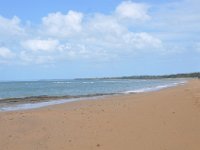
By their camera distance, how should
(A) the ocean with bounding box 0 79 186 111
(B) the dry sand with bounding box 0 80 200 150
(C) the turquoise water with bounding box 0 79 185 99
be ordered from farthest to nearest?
1. (C) the turquoise water with bounding box 0 79 185 99
2. (A) the ocean with bounding box 0 79 186 111
3. (B) the dry sand with bounding box 0 80 200 150

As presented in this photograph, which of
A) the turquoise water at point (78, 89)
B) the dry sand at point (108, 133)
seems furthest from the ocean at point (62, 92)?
the dry sand at point (108, 133)

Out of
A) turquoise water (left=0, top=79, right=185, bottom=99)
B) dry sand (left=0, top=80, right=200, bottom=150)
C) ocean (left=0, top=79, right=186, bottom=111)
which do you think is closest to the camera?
dry sand (left=0, top=80, right=200, bottom=150)

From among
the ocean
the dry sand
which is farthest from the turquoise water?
the dry sand

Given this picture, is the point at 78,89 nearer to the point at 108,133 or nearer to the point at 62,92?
the point at 62,92

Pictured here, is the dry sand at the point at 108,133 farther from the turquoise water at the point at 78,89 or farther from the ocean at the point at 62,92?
the turquoise water at the point at 78,89

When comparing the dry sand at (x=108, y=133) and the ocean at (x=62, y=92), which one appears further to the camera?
the ocean at (x=62, y=92)

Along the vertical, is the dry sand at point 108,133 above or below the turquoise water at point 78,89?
below

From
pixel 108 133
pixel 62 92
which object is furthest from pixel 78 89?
pixel 108 133

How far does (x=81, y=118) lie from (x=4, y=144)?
4.22 m

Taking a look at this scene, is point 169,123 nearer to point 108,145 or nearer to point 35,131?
point 108,145

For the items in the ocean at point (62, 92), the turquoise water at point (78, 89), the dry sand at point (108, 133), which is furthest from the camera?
the turquoise water at point (78, 89)

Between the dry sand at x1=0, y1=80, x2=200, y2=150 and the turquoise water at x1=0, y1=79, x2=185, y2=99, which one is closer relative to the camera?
the dry sand at x1=0, y1=80, x2=200, y2=150

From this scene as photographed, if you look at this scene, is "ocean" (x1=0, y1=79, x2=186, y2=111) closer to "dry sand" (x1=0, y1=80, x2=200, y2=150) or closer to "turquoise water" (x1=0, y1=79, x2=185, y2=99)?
"turquoise water" (x1=0, y1=79, x2=185, y2=99)

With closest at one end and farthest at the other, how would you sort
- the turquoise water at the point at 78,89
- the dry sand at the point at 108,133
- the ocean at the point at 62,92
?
the dry sand at the point at 108,133, the ocean at the point at 62,92, the turquoise water at the point at 78,89
